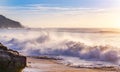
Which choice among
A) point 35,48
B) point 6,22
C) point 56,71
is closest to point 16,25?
point 6,22

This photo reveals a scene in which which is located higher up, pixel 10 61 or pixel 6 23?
pixel 6 23

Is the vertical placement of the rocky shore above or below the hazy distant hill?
below

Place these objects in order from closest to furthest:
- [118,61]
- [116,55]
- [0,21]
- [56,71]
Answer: [56,71], [118,61], [116,55], [0,21]

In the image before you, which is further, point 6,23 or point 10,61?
point 6,23

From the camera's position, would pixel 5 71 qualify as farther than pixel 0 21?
No

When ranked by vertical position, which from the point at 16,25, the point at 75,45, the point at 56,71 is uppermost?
the point at 16,25

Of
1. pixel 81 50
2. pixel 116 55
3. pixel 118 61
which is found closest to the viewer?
pixel 118 61

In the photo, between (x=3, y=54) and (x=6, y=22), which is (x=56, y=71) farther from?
(x=6, y=22)

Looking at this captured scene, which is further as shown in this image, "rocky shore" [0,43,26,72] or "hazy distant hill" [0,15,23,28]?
"hazy distant hill" [0,15,23,28]

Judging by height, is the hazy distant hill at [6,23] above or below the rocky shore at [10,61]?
above

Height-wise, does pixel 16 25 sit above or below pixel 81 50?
above

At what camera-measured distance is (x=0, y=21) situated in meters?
168

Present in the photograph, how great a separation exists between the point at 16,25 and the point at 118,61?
162789mm

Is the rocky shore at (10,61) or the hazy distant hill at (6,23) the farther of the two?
the hazy distant hill at (6,23)
